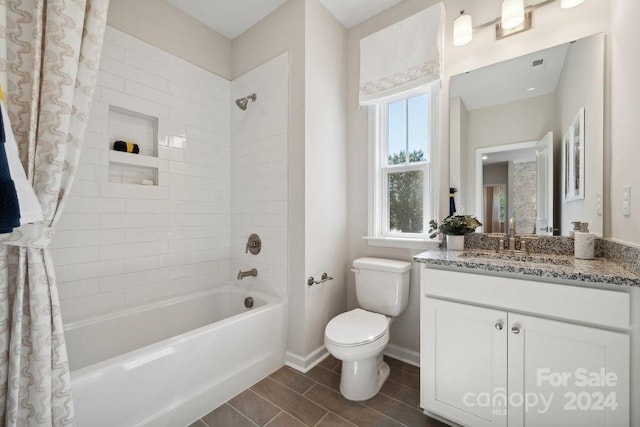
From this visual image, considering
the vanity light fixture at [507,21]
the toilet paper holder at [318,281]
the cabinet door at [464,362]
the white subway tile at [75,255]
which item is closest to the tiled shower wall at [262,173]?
the toilet paper holder at [318,281]

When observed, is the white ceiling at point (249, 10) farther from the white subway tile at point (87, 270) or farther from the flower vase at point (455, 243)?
the white subway tile at point (87, 270)

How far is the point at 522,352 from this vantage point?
121 cm

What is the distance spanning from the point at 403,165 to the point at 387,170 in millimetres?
145

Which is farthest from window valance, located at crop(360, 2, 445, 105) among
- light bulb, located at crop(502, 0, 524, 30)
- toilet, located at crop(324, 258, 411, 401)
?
toilet, located at crop(324, 258, 411, 401)

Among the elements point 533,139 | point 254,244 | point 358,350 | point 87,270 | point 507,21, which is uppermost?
point 507,21

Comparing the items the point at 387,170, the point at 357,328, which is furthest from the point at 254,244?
the point at 387,170

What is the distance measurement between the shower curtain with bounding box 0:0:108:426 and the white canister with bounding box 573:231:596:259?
246cm

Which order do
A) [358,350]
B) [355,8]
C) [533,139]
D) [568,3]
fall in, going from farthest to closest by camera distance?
1. [355,8]
2. [533,139]
3. [358,350]
4. [568,3]

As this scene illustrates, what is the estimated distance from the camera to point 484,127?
1816mm

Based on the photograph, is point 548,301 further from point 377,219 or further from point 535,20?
point 535,20

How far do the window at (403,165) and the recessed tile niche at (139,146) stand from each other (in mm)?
1771

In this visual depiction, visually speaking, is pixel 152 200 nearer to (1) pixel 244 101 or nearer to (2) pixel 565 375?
(1) pixel 244 101

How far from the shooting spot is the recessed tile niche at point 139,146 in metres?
1.90

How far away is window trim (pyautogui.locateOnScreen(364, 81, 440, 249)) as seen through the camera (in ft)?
6.59
